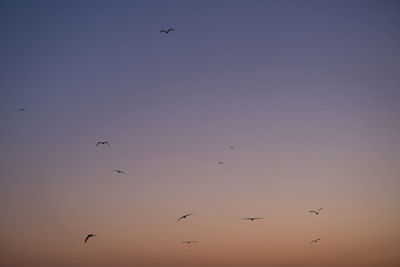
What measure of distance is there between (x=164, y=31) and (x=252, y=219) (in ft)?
98.7

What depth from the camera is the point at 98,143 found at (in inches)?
4437

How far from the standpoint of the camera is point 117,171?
112m

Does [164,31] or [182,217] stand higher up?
[164,31]

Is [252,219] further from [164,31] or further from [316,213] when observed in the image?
[164,31]

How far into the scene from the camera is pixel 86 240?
355 feet

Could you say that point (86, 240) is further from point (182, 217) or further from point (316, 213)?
point (316, 213)

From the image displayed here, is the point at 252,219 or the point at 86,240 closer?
the point at 86,240

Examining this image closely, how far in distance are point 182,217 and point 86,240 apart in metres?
13.0

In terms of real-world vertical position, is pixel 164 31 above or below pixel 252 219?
above

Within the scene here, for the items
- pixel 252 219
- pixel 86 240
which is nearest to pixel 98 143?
pixel 86 240

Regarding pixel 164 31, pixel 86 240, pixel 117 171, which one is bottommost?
pixel 86 240

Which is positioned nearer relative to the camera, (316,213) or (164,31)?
(164,31)

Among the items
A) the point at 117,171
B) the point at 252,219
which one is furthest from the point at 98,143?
the point at 252,219

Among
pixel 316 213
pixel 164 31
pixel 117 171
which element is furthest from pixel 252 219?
pixel 164 31
